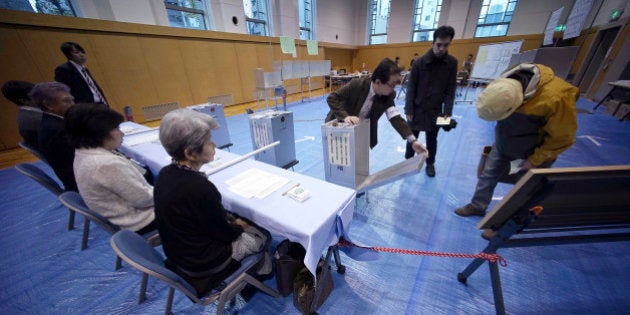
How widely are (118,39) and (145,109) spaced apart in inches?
63.0

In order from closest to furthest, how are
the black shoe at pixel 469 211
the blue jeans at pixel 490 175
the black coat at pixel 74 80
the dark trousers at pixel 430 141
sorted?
1. the blue jeans at pixel 490 175
2. the black shoe at pixel 469 211
3. the dark trousers at pixel 430 141
4. the black coat at pixel 74 80

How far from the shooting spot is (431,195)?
242 centimetres

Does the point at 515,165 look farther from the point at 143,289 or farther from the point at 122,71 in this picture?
the point at 122,71

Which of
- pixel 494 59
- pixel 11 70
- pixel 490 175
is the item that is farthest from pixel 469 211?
pixel 11 70

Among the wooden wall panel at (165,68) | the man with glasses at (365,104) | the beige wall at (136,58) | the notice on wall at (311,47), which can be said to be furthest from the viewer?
the notice on wall at (311,47)

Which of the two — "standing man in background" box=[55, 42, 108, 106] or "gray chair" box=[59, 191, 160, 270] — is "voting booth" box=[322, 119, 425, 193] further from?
"standing man in background" box=[55, 42, 108, 106]

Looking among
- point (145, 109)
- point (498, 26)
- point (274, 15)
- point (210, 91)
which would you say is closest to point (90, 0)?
point (145, 109)

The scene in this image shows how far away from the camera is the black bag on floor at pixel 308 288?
1232mm

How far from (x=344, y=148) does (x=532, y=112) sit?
51.2 inches

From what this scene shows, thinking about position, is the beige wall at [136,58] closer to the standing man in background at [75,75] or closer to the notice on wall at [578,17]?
the standing man in background at [75,75]

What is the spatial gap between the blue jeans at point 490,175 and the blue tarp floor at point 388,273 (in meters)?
0.25

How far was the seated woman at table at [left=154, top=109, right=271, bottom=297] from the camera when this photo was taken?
0.90 m

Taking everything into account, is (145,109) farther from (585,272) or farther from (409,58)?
(409,58)

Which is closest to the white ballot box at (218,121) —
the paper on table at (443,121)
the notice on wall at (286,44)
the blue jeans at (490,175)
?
the paper on table at (443,121)
